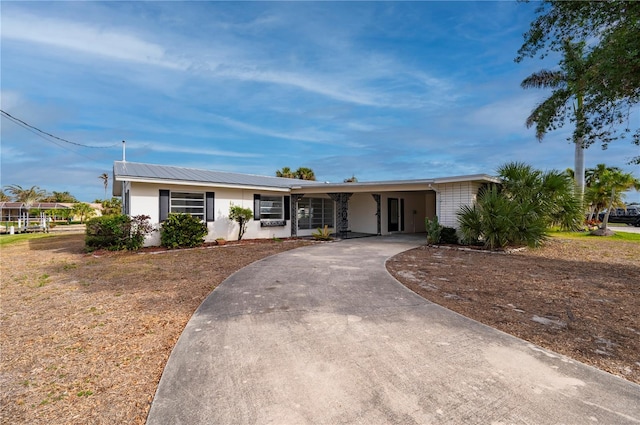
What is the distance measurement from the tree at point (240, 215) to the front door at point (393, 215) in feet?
26.5

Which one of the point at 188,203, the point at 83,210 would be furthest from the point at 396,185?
the point at 83,210

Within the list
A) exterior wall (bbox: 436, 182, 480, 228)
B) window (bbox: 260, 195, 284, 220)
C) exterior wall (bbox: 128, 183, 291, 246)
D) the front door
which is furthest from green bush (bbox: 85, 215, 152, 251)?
the front door

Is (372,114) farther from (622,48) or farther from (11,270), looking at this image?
(11,270)

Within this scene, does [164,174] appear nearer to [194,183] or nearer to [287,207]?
[194,183]

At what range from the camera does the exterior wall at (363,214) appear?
17094mm

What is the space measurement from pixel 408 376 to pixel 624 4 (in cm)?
851

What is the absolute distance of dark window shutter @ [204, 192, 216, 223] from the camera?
504 inches

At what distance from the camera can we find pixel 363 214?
1767 cm

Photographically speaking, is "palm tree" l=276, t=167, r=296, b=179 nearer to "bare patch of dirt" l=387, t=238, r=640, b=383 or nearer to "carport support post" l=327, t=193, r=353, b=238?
"carport support post" l=327, t=193, r=353, b=238

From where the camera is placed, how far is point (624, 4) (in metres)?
6.00

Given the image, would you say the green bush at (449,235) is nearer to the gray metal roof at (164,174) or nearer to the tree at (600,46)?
the tree at (600,46)

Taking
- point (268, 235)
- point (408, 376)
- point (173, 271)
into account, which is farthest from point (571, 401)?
point (268, 235)

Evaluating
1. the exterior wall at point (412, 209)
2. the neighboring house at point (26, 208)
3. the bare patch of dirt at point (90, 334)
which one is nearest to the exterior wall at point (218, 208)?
the bare patch of dirt at point (90, 334)

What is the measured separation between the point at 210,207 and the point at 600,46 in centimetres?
1307
